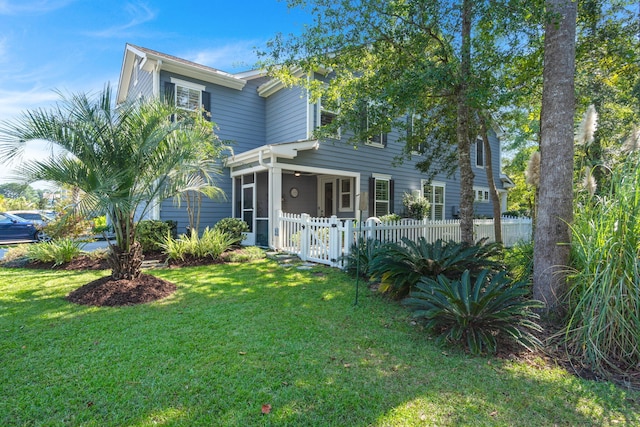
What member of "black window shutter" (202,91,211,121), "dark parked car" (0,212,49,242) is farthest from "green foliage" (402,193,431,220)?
"dark parked car" (0,212,49,242)

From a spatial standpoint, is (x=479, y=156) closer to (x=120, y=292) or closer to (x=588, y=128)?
(x=588, y=128)

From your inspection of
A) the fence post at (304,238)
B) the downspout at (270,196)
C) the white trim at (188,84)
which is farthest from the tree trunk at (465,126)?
the white trim at (188,84)

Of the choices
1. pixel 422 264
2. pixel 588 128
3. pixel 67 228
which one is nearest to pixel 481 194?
pixel 588 128

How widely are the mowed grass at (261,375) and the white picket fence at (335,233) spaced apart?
2.86 metres

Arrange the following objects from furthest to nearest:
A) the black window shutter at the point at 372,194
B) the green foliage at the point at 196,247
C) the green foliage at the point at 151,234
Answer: the black window shutter at the point at 372,194 < the green foliage at the point at 151,234 < the green foliage at the point at 196,247

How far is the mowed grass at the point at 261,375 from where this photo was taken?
7.07 feet

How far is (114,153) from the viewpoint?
4695mm

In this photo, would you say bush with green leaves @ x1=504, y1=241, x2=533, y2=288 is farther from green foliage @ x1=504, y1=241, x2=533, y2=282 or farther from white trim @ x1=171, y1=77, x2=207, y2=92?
white trim @ x1=171, y1=77, x2=207, y2=92

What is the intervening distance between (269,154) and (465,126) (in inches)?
200

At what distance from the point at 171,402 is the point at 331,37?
19.5ft

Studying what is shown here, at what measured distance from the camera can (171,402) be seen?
7.42ft

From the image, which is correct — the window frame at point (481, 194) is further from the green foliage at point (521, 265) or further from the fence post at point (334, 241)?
the green foliage at point (521, 265)

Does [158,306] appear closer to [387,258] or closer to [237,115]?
[387,258]

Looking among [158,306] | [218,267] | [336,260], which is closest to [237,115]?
[218,267]
